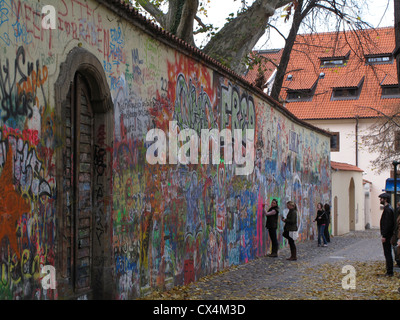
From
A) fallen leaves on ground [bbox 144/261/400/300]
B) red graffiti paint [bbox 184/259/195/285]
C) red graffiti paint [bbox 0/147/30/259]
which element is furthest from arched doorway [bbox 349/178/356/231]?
red graffiti paint [bbox 0/147/30/259]

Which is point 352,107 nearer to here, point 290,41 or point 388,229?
point 290,41

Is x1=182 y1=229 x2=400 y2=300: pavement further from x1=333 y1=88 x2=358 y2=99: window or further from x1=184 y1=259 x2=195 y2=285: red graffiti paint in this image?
x1=333 y1=88 x2=358 y2=99: window

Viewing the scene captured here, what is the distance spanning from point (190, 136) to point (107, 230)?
3765mm

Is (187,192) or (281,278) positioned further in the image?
(281,278)

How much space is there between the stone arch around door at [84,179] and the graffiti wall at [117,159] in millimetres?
22

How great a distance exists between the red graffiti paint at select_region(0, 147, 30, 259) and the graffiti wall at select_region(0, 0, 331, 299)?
2 cm

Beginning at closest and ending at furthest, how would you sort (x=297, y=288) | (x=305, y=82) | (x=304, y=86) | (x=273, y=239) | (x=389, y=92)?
1. (x=297, y=288)
2. (x=273, y=239)
3. (x=389, y=92)
4. (x=304, y=86)
5. (x=305, y=82)

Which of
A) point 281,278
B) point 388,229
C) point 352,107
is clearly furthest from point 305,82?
point 281,278

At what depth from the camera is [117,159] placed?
9359 mm

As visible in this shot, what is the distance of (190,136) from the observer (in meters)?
12.3

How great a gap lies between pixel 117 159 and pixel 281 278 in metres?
5.62
